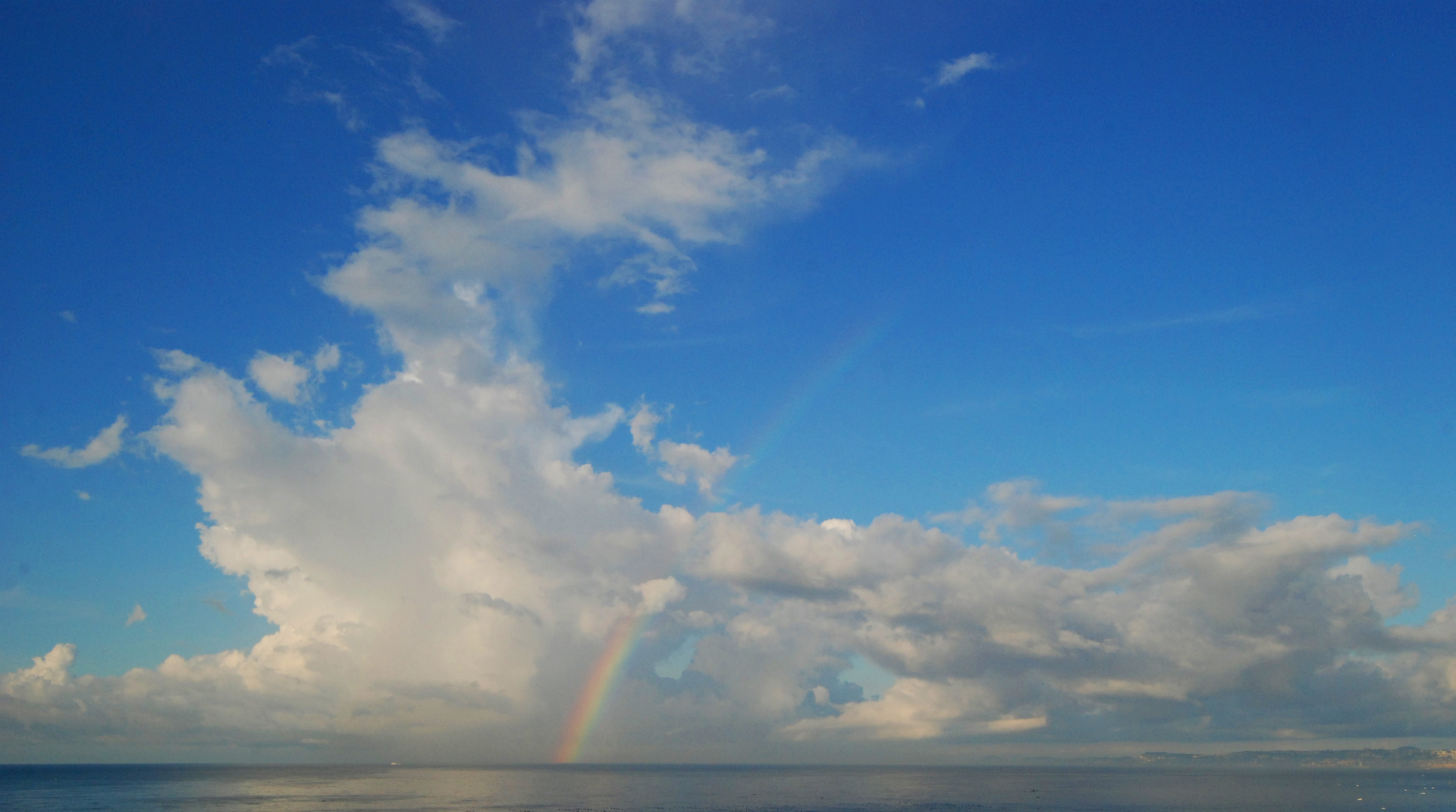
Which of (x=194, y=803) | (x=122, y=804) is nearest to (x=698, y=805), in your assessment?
(x=194, y=803)

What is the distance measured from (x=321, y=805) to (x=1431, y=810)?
836 ft

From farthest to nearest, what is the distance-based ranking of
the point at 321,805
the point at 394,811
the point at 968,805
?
the point at 968,805, the point at 321,805, the point at 394,811

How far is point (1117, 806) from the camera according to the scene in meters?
195

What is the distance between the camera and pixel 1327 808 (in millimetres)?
189250

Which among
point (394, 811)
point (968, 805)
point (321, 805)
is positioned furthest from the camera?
point (968, 805)

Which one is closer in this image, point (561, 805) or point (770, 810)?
point (770, 810)

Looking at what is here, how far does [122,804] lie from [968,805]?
19522 centimetres

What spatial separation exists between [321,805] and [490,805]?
122 ft

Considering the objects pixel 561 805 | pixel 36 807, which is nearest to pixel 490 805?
pixel 561 805

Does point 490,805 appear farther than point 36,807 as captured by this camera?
Yes

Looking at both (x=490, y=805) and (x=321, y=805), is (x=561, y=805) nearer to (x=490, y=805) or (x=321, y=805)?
(x=490, y=805)

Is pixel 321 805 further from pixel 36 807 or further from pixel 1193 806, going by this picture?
pixel 1193 806

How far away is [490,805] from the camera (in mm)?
192750

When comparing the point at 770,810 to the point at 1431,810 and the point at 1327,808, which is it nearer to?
the point at 1327,808
